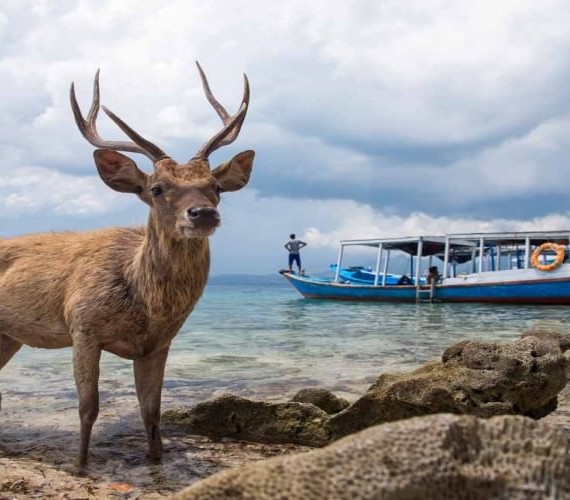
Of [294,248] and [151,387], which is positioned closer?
[151,387]

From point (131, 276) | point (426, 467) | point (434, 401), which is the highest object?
point (131, 276)

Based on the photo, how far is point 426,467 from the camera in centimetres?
207

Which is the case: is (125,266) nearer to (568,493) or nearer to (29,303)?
(29,303)

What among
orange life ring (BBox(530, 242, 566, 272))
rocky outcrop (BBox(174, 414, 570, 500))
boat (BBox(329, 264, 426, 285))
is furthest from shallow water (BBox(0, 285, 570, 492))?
boat (BBox(329, 264, 426, 285))

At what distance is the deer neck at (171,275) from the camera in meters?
4.96

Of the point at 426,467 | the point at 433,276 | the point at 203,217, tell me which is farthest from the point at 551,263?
the point at 426,467

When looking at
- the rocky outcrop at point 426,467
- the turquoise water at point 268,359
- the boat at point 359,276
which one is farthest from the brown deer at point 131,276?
the boat at point 359,276

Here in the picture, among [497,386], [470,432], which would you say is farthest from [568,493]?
[497,386]

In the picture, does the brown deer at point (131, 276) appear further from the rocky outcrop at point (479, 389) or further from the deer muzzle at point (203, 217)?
the rocky outcrop at point (479, 389)

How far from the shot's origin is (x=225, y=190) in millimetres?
5434

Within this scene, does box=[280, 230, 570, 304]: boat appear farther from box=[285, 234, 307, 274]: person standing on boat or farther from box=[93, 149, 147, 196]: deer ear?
box=[93, 149, 147, 196]: deer ear

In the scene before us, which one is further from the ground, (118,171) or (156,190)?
(118,171)

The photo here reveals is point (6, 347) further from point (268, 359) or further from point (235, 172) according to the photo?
point (268, 359)

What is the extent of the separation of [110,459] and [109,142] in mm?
2577
